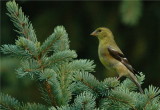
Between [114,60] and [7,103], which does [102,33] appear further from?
[7,103]

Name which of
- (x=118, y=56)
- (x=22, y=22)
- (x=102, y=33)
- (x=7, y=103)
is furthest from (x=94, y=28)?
(x=7, y=103)

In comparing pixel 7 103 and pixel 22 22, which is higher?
pixel 22 22

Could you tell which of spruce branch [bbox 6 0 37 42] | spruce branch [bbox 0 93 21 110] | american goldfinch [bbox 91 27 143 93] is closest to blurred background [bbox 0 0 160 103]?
american goldfinch [bbox 91 27 143 93]

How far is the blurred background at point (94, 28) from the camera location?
313 inches

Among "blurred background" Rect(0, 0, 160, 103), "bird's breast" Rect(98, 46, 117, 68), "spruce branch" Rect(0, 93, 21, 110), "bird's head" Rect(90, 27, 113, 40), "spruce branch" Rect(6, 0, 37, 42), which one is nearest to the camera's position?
"spruce branch" Rect(0, 93, 21, 110)

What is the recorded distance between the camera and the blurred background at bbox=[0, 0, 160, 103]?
795cm

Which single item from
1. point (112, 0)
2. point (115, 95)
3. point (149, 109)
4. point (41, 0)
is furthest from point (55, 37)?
point (41, 0)

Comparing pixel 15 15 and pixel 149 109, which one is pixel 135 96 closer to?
pixel 149 109

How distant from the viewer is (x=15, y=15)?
334cm

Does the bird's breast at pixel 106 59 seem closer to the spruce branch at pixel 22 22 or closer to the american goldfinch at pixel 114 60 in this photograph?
the american goldfinch at pixel 114 60

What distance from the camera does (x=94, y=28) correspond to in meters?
8.02

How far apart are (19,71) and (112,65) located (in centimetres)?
227

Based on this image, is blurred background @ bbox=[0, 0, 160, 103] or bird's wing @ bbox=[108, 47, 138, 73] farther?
blurred background @ bbox=[0, 0, 160, 103]

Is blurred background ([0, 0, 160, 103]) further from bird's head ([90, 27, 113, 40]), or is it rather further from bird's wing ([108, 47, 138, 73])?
bird's wing ([108, 47, 138, 73])
